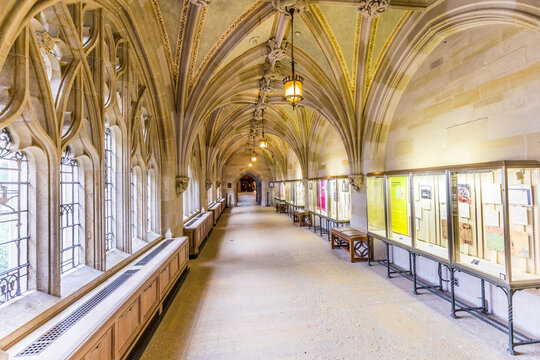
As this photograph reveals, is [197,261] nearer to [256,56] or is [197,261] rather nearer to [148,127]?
[148,127]

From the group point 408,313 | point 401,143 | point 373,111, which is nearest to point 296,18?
point 373,111

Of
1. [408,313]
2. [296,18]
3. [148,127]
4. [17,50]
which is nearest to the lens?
[17,50]

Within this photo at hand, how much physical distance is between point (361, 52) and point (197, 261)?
6.07 meters

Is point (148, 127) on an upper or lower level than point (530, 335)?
upper

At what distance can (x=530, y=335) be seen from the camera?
9.39 feet

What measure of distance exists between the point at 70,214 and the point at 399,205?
196 inches

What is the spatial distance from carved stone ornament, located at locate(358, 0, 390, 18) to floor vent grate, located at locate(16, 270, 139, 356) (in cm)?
492

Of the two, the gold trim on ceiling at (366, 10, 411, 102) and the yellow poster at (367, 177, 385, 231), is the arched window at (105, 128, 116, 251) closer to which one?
the yellow poster at (367, 177, 385, 231)

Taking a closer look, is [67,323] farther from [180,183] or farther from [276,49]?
[276,49]

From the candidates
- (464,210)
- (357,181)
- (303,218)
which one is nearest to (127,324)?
(464,210)

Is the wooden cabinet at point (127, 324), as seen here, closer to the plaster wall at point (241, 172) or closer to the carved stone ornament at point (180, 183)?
the carved stone ornament at point (180, 183)

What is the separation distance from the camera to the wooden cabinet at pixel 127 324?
88.7 inches

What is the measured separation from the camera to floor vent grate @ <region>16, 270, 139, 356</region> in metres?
1.63

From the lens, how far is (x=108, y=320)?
2.03m
